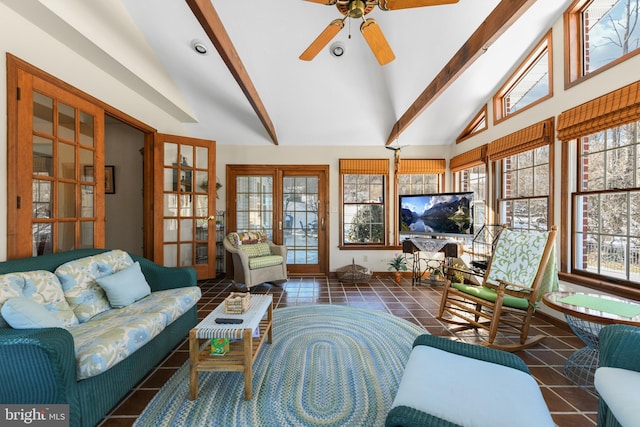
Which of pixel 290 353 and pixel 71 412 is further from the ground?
pixel 71 412

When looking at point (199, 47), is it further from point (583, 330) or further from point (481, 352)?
point (583, 330)

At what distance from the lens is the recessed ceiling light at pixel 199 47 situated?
2.77 meters

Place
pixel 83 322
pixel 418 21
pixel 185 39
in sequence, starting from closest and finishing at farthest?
pixel 83 322 → pixel 418 21 → pixel 185 39

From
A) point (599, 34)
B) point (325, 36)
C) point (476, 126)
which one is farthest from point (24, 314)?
Answer: point (476, 126)

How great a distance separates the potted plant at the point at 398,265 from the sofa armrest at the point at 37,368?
3815 millimetres

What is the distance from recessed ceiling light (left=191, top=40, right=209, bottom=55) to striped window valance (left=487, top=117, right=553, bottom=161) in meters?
3.73

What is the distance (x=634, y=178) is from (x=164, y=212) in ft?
16.0

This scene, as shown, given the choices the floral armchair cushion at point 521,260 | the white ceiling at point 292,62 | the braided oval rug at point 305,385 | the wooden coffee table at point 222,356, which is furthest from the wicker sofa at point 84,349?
the floral armchair cushion at point 521,260

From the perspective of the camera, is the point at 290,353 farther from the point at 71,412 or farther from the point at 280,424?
the point at 71,412

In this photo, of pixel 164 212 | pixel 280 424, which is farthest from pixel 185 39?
pixel 280 424

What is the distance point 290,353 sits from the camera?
2.03 metres

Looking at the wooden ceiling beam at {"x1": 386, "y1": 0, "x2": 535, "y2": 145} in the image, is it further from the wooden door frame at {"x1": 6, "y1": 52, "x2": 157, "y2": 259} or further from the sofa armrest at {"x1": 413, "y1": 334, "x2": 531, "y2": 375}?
the wooden door frame at {"x1": 6, "y1": 52, "x2": 157, "y2": 259}

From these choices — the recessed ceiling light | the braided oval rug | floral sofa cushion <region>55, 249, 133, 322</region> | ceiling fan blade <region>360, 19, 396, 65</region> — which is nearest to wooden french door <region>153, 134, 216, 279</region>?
the recessed ceiling light

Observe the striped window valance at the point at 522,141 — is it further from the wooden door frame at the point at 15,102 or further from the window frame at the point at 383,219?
the wooden door frame at the point at 15,102
